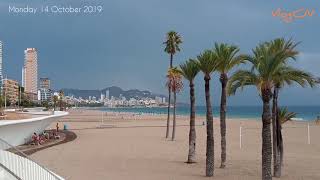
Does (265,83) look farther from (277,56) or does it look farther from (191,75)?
(191,75)

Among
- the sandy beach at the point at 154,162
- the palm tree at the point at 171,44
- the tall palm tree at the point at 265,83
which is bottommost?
the sandy beach at the point at 154,162

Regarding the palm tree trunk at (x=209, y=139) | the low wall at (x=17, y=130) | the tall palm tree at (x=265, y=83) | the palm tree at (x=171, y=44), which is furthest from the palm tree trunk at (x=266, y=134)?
the palm tree at (x=171, y=44)

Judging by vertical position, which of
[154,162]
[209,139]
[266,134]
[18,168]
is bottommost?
[154,162]

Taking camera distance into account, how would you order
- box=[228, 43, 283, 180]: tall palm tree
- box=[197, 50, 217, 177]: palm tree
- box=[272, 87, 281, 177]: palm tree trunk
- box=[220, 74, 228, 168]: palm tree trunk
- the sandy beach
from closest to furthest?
box=[228, 43, 283, 180]: tall palm tree < box=[272, 87, 281, 177]: palm tree trunk < the sandy beach < box=[197, 50, 217, 177]: palm tree < box=[220, 74, 228, 168]: palm tree trunk

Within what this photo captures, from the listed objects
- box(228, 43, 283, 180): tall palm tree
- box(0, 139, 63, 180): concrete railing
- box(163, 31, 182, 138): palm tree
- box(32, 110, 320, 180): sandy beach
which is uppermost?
box(163, 31, 182, 138): palm tree

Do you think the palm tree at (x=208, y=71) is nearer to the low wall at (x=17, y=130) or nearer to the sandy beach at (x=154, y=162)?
the sandy beach at (x=154, y=162)

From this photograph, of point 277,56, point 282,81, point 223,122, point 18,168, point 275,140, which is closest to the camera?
point 18,168

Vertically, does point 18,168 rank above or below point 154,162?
above

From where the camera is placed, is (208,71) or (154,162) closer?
(208,71)

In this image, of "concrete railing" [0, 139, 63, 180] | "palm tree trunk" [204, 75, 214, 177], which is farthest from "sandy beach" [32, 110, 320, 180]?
"concrete railing" [0, 139, 63, 180]

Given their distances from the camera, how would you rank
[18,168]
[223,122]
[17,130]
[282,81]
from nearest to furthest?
[18,168] → [282,81] → [223,122] → [17,130]

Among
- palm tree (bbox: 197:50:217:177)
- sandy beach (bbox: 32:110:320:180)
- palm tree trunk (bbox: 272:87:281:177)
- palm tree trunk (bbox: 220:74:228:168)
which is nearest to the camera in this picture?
palm tree trunk (bbox: 272:87:281:177)

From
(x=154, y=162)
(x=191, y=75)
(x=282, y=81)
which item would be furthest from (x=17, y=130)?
(x=282, y=81)

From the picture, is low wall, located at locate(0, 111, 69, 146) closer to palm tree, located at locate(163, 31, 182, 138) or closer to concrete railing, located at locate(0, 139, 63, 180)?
concrete railing, located at locate(0, 139, 63, 180)
